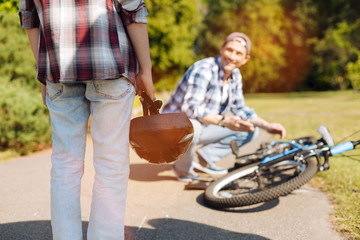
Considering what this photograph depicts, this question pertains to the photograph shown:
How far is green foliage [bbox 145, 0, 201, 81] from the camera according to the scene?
25016 mm

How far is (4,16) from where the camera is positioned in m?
5.52

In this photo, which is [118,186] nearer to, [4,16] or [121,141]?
[121,141]

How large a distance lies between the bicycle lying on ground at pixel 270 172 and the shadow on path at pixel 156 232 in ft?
1.26

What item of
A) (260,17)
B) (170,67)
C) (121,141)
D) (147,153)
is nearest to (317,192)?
(147,153)

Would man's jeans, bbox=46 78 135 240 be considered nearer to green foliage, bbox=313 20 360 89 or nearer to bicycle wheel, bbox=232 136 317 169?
bicycle wheel, bbox=232 136 317 169

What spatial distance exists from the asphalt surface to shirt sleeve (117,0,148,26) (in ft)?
5.00

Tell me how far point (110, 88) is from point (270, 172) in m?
2.45

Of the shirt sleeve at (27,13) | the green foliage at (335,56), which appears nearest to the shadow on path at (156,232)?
the shirt sleeve at (27,13)

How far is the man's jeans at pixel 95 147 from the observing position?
173cm

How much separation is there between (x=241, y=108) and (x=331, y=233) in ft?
6.25

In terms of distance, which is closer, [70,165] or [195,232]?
[70,165]

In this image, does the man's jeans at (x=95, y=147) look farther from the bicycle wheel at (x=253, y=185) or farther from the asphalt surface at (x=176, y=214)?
the bicycle wheel at (x=253, y=185)

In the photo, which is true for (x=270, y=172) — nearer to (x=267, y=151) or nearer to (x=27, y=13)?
(x=267, y=151)

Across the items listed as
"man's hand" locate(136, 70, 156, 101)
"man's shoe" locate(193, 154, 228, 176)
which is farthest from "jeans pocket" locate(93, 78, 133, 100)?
"man's shoe" locate(193, 154, 228, 176)
